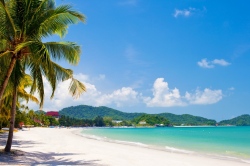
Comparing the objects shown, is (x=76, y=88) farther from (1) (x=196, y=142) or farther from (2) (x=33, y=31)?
(1) (x=196, y=142)

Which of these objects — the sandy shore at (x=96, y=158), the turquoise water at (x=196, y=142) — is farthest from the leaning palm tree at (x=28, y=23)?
the turquoise water at (x=196, y=142)

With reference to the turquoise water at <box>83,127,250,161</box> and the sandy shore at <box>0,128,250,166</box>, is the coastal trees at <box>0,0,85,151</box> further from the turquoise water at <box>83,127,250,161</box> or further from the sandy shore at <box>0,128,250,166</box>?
the turquoise water at <box>83,127,250,161</box>

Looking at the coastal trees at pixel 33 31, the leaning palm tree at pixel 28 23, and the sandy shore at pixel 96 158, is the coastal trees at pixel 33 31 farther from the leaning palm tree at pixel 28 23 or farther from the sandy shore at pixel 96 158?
the sandy shore at pixel 96 158

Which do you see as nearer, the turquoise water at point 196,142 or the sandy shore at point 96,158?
the sandy shore at point 96,158

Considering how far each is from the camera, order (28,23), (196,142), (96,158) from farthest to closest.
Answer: (196,142), (96,158), (28,23)

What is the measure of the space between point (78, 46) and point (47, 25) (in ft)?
4.55

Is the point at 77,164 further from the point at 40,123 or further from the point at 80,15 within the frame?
the point at 40,123

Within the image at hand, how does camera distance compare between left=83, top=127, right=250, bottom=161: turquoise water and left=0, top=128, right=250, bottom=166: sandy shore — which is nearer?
left=0, top=128, right=250, bottom=166: sandy shore

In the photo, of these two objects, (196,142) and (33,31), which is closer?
(33,31)

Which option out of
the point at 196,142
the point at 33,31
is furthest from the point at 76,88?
the point at 196,142

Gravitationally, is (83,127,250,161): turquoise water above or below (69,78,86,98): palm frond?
below

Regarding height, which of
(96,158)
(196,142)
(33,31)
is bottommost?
(196,142)

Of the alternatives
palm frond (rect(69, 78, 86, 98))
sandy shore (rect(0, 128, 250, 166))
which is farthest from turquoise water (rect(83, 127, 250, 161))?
palm frond (rect(69, 78, 86, 98))

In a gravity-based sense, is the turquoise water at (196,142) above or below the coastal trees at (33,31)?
below
